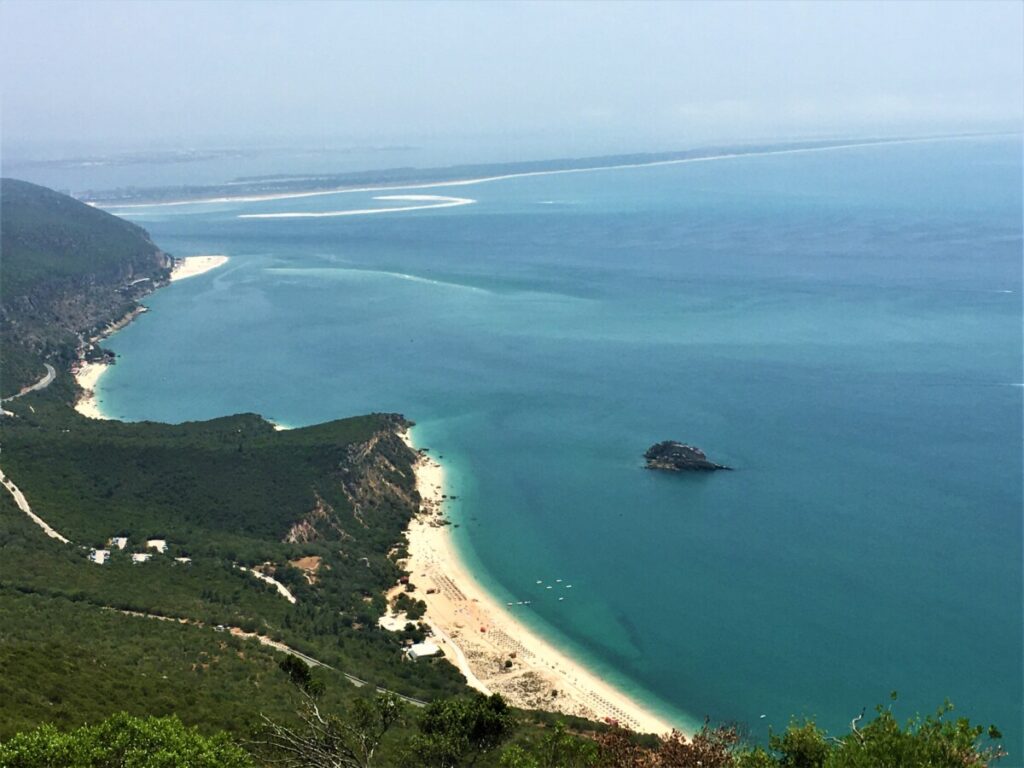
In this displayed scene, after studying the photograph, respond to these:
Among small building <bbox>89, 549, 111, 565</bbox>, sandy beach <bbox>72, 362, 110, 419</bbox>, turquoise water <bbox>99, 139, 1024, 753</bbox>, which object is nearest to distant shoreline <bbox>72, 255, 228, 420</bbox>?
sandy beach <bbox>72, 362, 110, 419</bbox>

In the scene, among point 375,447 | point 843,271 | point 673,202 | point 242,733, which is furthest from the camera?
point 673,202

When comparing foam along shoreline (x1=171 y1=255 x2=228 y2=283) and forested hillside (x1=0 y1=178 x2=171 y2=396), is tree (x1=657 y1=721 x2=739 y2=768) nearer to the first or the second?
forested hillside (x1=0 y1=178 x2=171 y2=396)

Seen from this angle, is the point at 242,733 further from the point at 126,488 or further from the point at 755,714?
the point at 126,488

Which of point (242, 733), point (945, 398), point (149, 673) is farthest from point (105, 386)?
point (945, 398)

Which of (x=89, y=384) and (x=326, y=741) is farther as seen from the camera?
(x=89, y=384)

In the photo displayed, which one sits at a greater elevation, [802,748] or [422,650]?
[802,748]

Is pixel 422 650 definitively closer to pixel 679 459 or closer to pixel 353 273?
pixel 679 459

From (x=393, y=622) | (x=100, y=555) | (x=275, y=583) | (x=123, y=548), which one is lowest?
(x=393, y=622)

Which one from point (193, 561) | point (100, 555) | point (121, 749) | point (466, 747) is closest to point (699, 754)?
point (466, 747)
